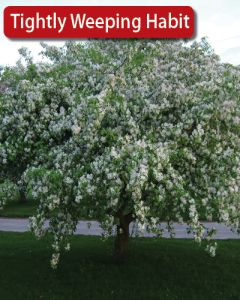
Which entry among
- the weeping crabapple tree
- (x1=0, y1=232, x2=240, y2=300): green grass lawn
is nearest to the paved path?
(x1=0, y1=232, x2=240, y2=300): green grass lawn

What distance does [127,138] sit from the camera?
39.7ft

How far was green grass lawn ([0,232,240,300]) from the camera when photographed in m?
15.7

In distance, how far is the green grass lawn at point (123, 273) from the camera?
51.5ft

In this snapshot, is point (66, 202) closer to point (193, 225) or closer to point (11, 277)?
point (193, 225)

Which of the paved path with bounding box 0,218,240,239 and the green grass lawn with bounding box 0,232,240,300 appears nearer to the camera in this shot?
the green grass lawn with bounding box 0,232,240,300

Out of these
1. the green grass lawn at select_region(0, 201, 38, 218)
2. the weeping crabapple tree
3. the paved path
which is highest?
the weeping crabapple tree

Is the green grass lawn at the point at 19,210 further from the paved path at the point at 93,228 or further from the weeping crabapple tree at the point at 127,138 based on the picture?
the weeping crabapple tree at the point at 127,138

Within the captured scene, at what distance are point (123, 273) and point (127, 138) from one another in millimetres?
6915

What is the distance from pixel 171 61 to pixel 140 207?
224 inches

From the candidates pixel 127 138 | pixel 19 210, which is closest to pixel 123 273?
pixel 127 138

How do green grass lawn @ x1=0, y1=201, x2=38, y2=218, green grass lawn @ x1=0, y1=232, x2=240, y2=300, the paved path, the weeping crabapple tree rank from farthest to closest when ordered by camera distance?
1. green grass lawn @ x1=0, y1=201, x2=38, y2=218
2. the paved path
3. green grass lawn @ x1=0, y1=232, x2=240, y2=300
4. the weeping crabapple tree

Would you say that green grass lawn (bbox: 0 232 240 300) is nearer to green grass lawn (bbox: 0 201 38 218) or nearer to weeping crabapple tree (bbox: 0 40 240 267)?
weeping crabapple tree (bbox: 0 40 240 267)

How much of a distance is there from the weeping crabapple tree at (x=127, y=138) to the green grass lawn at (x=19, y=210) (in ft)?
59.2

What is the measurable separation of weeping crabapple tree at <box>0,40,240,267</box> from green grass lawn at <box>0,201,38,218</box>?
1805 cm
